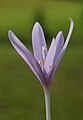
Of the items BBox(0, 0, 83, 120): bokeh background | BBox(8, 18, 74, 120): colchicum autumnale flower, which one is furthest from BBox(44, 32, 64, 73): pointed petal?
BBox(0, 0, 83, 120): bokeh background

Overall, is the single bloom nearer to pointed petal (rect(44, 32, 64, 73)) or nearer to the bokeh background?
pointed petal (rect(44, 32, 64, 73))

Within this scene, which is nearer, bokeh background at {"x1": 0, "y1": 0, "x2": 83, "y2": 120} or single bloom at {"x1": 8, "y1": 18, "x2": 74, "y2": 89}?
single bloom at {"x1": 8, "y1": 18, "x2": 74, "y2": 89}

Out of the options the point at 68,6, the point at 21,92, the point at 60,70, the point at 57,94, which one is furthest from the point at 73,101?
the point at 68,6

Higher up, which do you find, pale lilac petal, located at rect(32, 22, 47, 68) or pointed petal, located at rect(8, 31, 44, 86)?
pale lilac petal, located at rect(32, 22, 47, 68)

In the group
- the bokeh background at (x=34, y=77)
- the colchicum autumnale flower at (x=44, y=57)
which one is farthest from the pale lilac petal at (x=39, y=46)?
the bokeh background at (x=34, y=77)

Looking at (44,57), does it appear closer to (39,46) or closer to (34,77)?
(39,46)

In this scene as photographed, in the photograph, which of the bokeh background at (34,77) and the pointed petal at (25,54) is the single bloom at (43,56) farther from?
the bokeh background at (34,77)

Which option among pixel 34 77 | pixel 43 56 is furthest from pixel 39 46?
pixel 34 77
